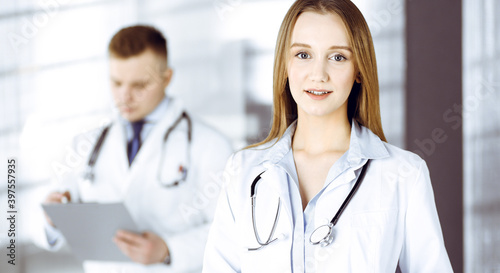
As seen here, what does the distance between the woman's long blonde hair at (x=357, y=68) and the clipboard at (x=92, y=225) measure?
42.1 inches

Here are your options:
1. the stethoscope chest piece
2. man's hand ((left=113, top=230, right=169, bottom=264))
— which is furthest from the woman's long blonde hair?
man's hand ((left=113, top=230, right=169, bottom=264))

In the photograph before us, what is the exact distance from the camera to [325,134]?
1205 mm

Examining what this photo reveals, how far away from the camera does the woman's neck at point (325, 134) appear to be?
1.20 meters

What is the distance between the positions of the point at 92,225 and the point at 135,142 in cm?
43

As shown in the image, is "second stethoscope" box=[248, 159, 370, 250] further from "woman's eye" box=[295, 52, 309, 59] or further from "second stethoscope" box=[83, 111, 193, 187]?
"second stethoscope" box=[83, 111, 193, 187]

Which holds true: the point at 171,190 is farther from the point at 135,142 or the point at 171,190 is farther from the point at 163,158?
the point at 135,142

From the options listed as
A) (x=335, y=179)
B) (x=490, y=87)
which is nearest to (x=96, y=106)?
(x=335, y=179)

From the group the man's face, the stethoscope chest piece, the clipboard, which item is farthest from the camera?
the man's face

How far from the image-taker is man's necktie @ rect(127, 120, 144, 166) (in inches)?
93.0

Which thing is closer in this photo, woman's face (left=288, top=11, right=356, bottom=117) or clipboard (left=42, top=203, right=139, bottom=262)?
woman's face (left=288, top=11, right=356, bottom=117)

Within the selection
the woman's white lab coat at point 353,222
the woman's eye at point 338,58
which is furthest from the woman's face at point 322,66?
the woman's white lab coat at point 353,222

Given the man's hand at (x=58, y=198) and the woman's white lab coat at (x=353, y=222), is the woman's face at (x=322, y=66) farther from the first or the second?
the man's hand at (x=58, y=198)

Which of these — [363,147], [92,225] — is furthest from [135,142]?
[363,147]

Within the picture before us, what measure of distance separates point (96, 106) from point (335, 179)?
169 cm
